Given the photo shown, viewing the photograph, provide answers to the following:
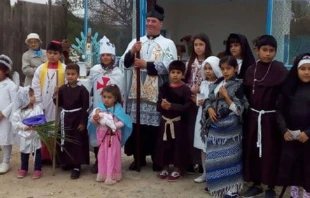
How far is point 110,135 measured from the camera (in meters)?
5.16

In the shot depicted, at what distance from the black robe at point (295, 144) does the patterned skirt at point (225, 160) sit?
0.44m

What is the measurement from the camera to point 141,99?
18.0ft

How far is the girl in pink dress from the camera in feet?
16.9

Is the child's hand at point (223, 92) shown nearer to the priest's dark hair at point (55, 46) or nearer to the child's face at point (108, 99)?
the child's face at point (108, 99)

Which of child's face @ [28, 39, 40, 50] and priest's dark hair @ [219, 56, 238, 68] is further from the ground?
child's face @ [28, 39, 40, 50]

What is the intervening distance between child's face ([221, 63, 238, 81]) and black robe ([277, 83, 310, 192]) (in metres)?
0.53

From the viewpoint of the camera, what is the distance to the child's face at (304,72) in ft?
13.8

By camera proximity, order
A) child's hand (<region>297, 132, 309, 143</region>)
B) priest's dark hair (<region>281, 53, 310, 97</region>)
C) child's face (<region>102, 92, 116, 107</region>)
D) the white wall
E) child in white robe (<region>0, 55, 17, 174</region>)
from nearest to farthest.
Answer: child's hand (<region>297, 132, 309, 143</region>)
priest's dark hair (<region>281, 53, 310, 97</region>)
child's face (<region>102, 92, 116, 107</region>)
child in white robe (<region>0, 55, 17, 174</region>)
the white wall

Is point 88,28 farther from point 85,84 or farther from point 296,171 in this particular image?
point 296,171

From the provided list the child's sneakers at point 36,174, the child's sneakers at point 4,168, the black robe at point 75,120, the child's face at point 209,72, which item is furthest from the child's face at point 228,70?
the child's sneakers at point 4,168

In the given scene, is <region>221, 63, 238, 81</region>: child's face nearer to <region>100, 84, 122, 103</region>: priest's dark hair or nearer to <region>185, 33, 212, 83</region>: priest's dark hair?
<region>185, 33, 212, 83</region>: priest's dark hair

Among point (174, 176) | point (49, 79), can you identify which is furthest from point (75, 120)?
point (174, 176)

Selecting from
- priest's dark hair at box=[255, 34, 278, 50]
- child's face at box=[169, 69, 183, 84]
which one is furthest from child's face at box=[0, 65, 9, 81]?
priest's dark hair at box=[255, 34, 278, 50]

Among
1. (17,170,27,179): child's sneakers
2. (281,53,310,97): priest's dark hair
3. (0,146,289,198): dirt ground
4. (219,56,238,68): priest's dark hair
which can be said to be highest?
(219,56,238,68): priest's dark hair
